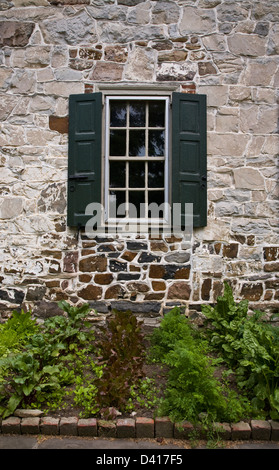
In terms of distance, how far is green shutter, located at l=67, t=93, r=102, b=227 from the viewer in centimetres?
471

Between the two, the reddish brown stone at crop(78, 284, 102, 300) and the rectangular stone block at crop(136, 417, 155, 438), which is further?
the reddish brown stone at crop(78, 284, 102, 300)

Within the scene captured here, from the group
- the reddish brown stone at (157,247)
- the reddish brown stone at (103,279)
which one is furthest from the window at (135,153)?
A: the reddish brown stone at (103,279)

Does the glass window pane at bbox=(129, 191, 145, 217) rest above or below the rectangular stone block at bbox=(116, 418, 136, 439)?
above

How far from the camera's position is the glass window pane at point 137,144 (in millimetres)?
4934

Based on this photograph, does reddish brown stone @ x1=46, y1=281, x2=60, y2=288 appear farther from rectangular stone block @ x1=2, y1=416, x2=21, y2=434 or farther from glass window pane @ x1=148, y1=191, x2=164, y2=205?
rectangular stone block @ x1=2, y1=416, x2=21, y2=434

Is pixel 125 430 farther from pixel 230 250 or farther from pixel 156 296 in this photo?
pixel 230 250

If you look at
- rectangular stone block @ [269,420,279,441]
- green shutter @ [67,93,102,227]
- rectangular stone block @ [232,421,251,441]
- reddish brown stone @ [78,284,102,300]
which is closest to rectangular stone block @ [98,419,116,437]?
rectangular stone block @ [232,421,251,441]

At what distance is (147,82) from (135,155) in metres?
0.96

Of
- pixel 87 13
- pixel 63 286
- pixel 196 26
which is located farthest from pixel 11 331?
pixel 196 26

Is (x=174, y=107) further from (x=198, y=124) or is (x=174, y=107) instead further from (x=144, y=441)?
(x=144, y=441)

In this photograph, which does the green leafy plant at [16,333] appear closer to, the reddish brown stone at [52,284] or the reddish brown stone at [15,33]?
the reddish brown stone at [52,284]

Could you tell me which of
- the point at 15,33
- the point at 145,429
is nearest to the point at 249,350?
the point at 145,429

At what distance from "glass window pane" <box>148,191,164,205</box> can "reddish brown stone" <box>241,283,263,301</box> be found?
160cm

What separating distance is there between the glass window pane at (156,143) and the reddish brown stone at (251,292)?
2112mm
